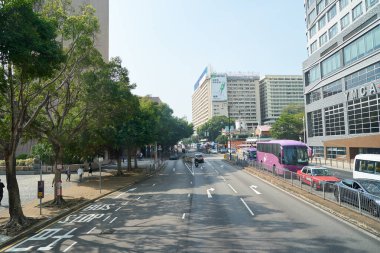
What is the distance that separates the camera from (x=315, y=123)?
6369cm

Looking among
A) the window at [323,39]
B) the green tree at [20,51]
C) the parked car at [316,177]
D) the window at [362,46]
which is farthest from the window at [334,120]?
the green tree at [20,51]

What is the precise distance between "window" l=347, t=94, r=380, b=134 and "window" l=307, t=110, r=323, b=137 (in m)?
10.7

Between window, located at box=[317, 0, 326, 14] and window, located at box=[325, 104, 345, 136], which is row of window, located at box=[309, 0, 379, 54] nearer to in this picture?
window, located at box=[317, 0, 326, 14]

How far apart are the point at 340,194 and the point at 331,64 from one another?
4345 cm

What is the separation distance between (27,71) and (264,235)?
1193 centimetres

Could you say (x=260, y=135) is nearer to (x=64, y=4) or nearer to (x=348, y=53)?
(x=348, y=53)

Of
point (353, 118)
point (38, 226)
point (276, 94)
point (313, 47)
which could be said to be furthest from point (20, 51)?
point (276, 94)

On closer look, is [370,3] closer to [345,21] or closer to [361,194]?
[345,21]

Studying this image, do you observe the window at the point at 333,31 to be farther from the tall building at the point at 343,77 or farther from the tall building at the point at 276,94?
the tall building at the point at 276,94

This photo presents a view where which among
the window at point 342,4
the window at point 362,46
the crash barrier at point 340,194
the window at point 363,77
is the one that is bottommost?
the crash barrier at point 340,194

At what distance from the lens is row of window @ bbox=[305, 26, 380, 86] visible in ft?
141

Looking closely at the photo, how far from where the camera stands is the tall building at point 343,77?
4392 cm

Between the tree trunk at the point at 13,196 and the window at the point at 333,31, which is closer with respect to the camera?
the tree trunk at the point at 13,196

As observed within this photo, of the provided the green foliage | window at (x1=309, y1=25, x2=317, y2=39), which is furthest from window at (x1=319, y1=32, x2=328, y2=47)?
the green foliage
